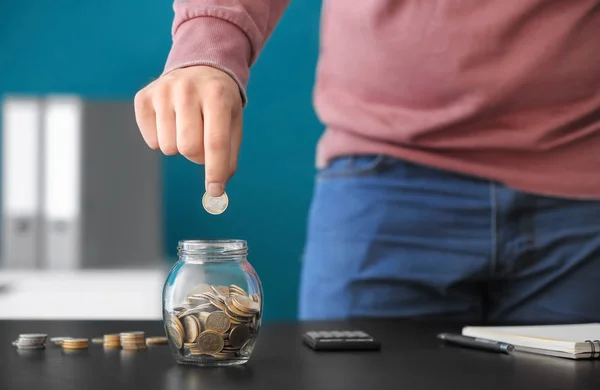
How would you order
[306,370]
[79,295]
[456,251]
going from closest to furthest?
[306,370], [456,251], [79,295]

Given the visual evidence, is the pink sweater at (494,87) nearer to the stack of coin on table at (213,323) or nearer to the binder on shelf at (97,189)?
the stack of coin on table at (213,323)

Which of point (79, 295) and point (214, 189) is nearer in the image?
point (214, 189)

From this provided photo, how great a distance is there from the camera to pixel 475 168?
104 centimetres

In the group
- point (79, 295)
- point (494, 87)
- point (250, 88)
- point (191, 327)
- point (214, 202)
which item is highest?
point (250, 88)

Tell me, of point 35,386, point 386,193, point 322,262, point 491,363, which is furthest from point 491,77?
point 35,386

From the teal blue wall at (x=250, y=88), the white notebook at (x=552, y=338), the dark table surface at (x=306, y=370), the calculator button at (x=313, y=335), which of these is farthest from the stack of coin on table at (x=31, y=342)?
the teal blue wall at (x=250, y=88)

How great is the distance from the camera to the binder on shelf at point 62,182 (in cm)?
231

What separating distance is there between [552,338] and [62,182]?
1834 millimetres

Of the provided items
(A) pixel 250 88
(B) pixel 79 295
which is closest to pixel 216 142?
(B) pixel 79 295

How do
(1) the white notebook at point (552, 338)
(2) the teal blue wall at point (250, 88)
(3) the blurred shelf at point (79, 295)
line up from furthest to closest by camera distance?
(2) the teal blue wall at point (250, 88) → (3) the blurred shelf at point (79, 295) → (1) the white notebook at point (552, 338)

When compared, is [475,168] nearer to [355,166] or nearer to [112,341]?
[355,166]

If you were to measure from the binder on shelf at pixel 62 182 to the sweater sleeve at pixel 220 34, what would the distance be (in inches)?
59.8

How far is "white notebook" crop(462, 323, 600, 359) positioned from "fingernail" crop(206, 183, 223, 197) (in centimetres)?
29

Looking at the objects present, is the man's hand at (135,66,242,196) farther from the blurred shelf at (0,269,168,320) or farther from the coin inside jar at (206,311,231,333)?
the blurred shelf at (0,269,168,320)
